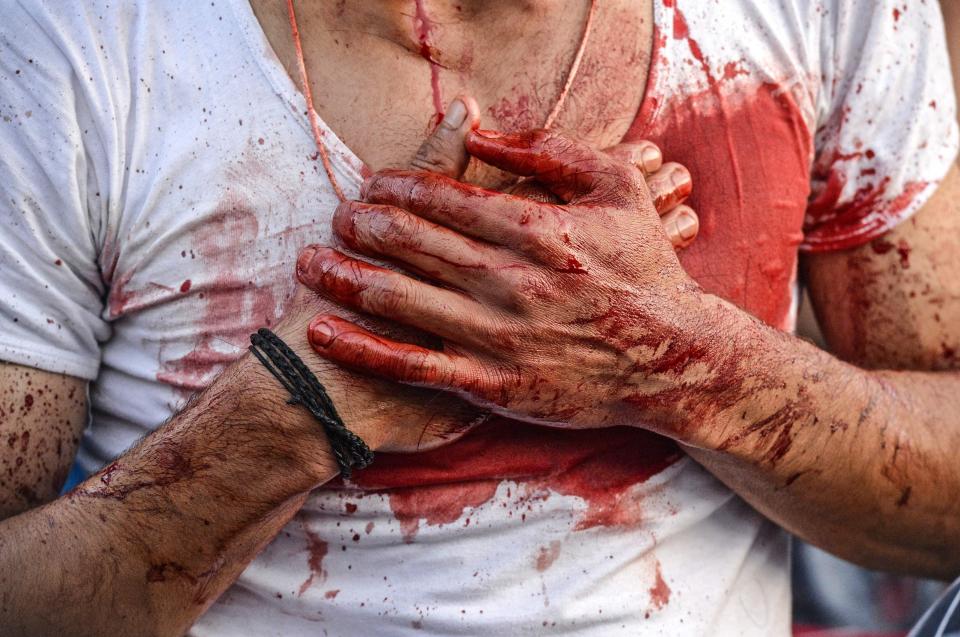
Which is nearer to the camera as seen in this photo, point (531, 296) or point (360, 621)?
point (531, 296)

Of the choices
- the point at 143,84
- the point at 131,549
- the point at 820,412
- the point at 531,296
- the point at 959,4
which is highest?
the point at 959,4

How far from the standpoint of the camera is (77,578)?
1.22 m

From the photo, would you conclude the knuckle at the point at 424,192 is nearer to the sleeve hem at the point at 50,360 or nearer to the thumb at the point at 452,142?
the thumb at the point at 452,142

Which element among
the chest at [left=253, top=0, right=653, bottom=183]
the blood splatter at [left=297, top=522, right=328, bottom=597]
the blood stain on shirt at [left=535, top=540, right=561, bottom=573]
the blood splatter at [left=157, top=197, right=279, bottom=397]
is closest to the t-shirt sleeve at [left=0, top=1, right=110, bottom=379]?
the blood splatter at [left=157, top=197, right=279, bottom=397]

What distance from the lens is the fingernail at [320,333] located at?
1.11 m

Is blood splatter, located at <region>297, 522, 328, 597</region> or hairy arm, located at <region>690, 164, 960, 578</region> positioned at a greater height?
hairy arm, located at <region>690, 164, 960, 578</region>

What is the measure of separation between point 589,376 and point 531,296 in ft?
0.46

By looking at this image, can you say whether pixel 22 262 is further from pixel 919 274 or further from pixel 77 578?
pixel 919 274

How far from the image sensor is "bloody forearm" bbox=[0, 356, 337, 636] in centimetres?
117

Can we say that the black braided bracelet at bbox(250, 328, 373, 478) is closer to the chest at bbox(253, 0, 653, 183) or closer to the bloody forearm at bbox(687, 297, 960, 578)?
the chest at bbox(253, 0, 653, 183)

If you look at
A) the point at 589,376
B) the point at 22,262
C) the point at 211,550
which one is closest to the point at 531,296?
the point at 589,376

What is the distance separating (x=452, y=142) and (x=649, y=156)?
0.29 meters

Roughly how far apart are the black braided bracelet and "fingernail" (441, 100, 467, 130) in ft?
1.17

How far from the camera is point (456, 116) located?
3.90 feet
